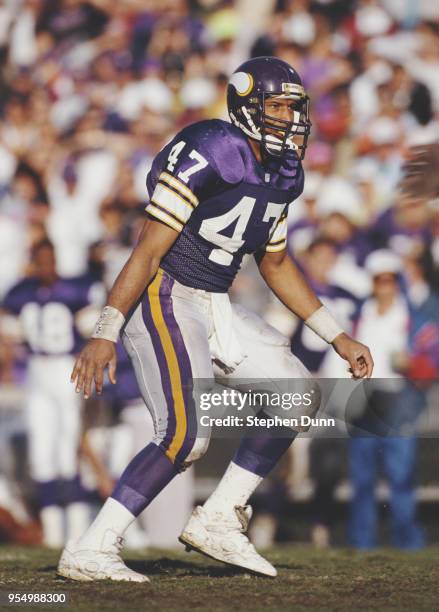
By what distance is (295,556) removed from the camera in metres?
5.98

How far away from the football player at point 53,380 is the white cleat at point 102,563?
11.1 feet

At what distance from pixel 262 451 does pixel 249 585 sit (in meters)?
0.57

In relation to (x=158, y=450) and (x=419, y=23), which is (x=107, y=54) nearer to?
(x=419, y=23)

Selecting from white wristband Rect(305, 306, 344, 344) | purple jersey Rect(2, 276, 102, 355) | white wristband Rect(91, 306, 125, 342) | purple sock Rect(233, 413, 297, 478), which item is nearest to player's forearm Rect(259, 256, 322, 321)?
Answer: white wristband Rect(305, 306, 344, 344)

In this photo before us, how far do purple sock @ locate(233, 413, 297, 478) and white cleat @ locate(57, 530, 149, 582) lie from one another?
2.13 ft

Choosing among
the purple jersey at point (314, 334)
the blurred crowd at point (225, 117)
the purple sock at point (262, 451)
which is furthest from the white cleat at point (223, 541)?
the purple jersey at point (314, 334)

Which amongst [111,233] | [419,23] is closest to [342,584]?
[111,233]

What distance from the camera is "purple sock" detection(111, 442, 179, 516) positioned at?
4.48 metres

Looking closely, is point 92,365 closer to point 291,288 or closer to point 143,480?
point 143,480

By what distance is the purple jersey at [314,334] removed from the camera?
26.2 ft

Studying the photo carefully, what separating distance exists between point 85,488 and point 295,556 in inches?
92.4

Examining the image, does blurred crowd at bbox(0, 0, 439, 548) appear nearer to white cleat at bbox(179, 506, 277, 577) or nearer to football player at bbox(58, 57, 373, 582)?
football player at bbox(58, 57, 373, 582)

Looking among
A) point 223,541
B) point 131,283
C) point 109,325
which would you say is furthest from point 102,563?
point 131,283

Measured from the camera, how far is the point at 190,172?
453cm
